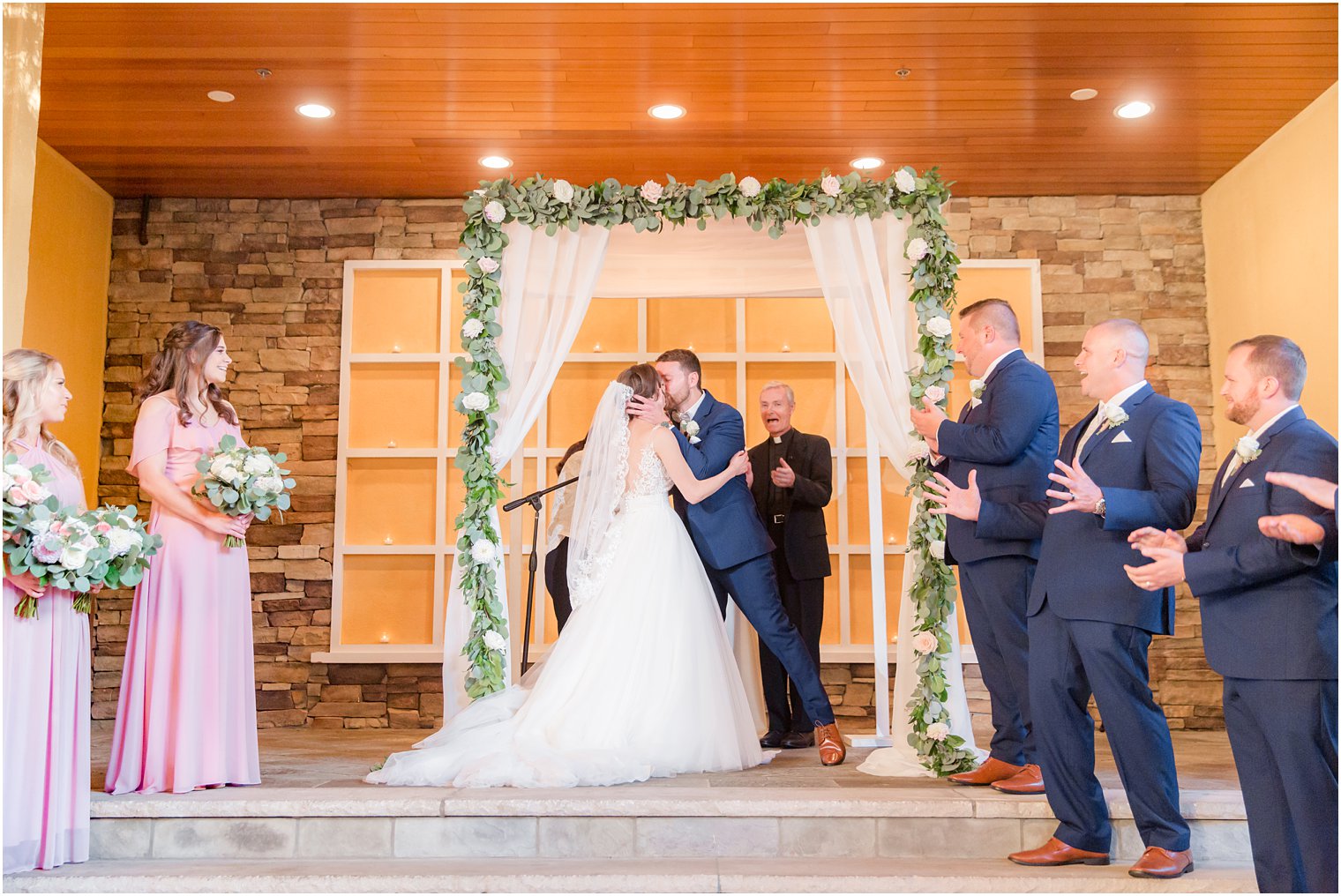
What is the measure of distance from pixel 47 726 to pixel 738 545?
2.58m

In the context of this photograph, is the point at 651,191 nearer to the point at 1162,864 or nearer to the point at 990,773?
the point at 990,773

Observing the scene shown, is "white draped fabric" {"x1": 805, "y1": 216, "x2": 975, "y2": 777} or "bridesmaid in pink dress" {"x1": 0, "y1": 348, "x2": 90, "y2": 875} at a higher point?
"white draped fabric" {"x1": 805, "y1": 216, "x2": 975, "y2": 777}

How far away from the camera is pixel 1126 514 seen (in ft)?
10.1

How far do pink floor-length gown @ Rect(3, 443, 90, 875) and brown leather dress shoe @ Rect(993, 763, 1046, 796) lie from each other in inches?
122

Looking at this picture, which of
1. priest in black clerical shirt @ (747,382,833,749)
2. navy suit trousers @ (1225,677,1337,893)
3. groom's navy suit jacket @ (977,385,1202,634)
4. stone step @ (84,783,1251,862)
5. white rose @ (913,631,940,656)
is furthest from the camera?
priest in black clerical shirt @ (747,382,833,749)

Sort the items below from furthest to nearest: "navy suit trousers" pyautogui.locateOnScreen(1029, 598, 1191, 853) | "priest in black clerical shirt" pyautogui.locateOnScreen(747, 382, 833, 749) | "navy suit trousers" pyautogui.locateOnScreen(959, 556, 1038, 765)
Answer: "priest in black clerical shirt" pyautogui.locateOnScreen(747, 382, 833, 749), "navy suit trousers" pyautogui.locateOnScreen(959, 556, 1038, 765), "navy suit trousers" pyautogui.locateOnScreen(1029, 598, 1191, 853)

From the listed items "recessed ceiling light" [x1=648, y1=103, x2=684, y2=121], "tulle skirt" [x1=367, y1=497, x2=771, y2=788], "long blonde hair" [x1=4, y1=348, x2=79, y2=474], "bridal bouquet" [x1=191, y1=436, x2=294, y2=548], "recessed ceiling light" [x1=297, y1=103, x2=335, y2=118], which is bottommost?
"tulle skirt" [x1=367, y1=497, x2=771, y2=788]

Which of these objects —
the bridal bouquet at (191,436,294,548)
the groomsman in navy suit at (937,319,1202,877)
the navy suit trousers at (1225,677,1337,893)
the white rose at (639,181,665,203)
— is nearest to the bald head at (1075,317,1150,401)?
the groomsman in navy suit at (937,319,1202,877)

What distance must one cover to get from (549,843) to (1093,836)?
5.73ft

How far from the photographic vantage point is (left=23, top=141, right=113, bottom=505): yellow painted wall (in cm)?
570

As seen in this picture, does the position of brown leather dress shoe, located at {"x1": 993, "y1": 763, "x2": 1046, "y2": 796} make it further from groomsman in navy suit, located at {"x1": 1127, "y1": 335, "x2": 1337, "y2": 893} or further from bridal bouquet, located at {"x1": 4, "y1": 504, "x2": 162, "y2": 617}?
bridal bouquet, located at {"x1": 4, "y1": 504, "x2": 162, "y2": 617}

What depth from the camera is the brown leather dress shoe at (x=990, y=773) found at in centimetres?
400

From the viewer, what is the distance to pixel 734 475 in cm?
467

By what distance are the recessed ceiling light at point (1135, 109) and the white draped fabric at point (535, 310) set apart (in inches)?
101
